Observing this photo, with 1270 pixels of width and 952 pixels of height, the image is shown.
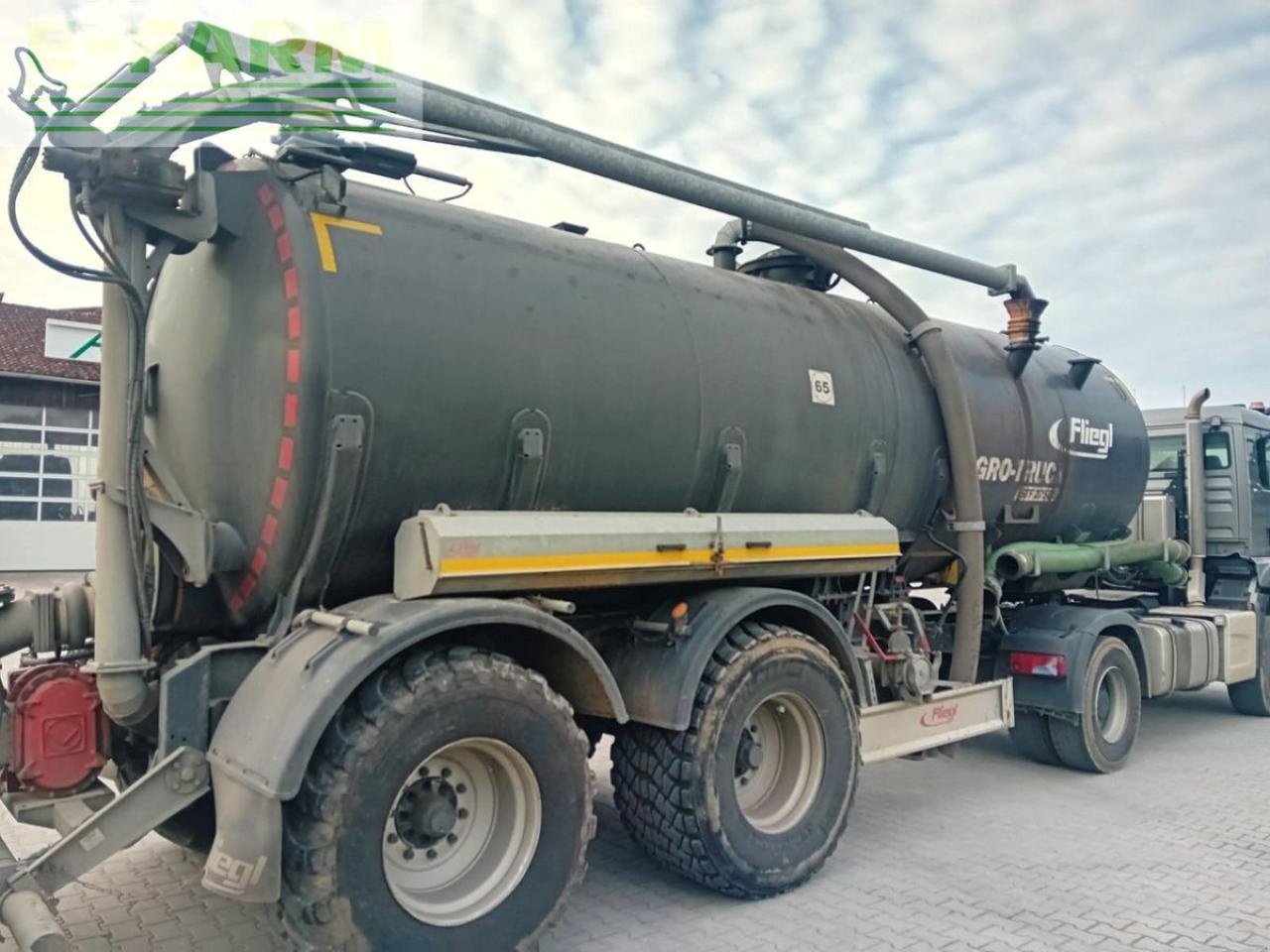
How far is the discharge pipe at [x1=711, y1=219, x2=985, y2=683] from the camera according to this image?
6227 mm

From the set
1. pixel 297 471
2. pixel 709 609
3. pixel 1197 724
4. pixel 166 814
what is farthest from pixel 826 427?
pixel 1197 724

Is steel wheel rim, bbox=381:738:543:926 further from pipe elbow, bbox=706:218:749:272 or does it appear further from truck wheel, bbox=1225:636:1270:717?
truck wheel, bbox=1225:636:1270:717

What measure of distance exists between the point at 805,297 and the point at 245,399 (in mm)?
3427

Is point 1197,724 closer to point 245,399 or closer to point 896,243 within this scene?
point 896,243

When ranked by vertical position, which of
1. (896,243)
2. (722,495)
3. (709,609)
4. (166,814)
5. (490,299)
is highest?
(896,243)

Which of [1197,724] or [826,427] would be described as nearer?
[826,427]

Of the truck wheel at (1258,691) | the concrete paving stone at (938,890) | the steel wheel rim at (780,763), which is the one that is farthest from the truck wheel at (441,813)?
the truck wheel at (1258,691)

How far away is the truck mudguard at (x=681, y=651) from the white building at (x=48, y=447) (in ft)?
Result: 64.3

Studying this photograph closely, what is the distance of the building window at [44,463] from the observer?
69.3 feet

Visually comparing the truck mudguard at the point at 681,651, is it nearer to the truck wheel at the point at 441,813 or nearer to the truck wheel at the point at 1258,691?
the truck wheel at the point at 441,813

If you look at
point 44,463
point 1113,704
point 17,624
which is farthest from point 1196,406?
point 44,463

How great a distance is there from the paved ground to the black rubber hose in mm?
1582

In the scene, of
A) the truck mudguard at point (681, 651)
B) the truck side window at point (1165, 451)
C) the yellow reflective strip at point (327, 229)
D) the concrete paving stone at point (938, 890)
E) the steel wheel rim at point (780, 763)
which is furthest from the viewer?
the truck side window at point (1165, 451)

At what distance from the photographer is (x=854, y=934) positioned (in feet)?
14.3
